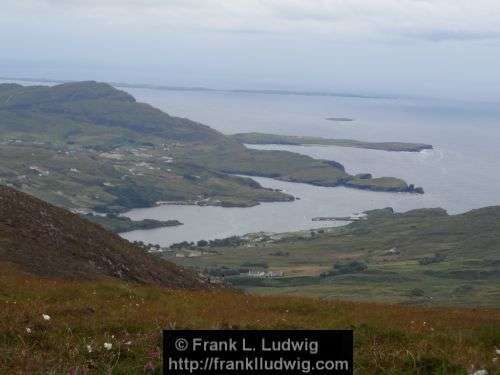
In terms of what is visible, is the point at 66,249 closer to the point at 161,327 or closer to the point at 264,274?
the point at 161,327

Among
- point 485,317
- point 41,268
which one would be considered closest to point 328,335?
point 485,317

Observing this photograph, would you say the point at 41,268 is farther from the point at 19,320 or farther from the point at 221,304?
the point at 19,320

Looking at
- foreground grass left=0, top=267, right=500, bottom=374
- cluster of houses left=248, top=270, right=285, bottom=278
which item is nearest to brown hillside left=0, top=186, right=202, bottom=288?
foreground grass left=0, top=267, right=500, bottom=374

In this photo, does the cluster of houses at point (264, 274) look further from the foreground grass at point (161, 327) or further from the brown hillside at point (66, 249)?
the foreground grass at point (161, 327)

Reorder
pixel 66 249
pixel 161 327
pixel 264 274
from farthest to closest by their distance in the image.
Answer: pixel 264 274 < pixel 66 249 < pixel 161 327

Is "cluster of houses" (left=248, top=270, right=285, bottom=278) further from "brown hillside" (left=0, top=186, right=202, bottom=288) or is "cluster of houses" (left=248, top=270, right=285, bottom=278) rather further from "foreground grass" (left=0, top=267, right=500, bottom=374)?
"foreground grass" (left=0, top=267, right=500, bottom=374)

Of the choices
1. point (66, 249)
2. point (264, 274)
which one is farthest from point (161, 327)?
point (264, 274)
